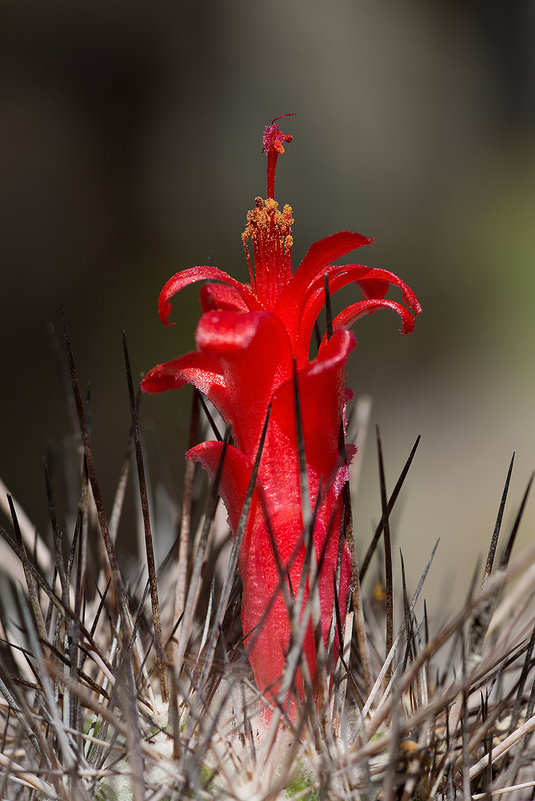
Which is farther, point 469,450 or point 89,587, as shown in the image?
point 469,450

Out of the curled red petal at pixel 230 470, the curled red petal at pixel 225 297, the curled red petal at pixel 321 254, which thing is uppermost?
the curled red petal at pixel 321 254

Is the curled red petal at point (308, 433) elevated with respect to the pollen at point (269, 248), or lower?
lower

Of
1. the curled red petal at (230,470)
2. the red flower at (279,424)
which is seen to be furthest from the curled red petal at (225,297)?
the curled red petal at (230,470)

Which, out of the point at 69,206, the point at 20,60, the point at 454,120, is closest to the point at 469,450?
the point at 454,120

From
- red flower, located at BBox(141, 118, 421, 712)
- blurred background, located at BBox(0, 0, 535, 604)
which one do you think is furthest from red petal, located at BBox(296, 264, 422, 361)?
blurred background, located at BBox(0, 0, 535, 604)

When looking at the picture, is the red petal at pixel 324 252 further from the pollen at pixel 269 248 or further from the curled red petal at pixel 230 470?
the curled red petal at pixel 230 470

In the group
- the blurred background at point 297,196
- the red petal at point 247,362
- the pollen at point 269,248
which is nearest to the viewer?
the red petal at point 247,362

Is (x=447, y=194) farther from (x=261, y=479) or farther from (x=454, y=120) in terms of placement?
(x=261, y=479)

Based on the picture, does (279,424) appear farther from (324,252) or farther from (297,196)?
(297,196)
